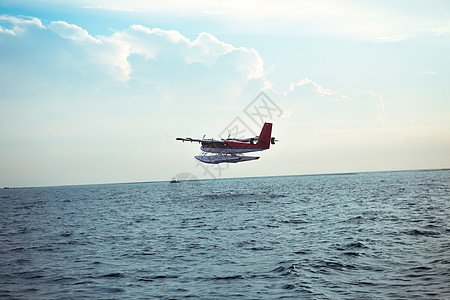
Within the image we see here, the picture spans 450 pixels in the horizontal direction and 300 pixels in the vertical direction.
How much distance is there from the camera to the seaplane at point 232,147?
70.0 meters

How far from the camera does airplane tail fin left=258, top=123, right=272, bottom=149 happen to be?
73.1 m

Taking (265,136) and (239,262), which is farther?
(265,136)

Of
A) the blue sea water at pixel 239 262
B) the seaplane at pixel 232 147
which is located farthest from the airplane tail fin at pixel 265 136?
the blue sea water at pixel 239 262

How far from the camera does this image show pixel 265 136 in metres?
73.1

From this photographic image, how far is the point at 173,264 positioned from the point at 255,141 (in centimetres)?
5372

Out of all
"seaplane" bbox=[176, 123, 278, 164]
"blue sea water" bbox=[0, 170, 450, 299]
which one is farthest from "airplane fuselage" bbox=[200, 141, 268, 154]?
"blue sea water" bbox=[0, 170, 450, 299]

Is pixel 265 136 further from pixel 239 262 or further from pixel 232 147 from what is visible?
pixel 239 262

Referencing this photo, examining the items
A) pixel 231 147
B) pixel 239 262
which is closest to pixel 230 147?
pixel 231 147

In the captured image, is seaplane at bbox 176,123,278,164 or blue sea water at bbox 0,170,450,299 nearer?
blue sea water at bbox 0,170,450,299

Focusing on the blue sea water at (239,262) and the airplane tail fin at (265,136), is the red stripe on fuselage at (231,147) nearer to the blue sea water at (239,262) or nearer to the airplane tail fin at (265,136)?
the airplane tail fin at (265,136)

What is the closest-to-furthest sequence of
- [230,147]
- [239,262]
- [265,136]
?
[239,262]
[230,147]
[265,136]

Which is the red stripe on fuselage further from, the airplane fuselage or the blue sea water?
the blue sea water

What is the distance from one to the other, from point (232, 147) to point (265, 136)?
24.7 feet

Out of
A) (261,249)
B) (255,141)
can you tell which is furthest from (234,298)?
(255,141)
